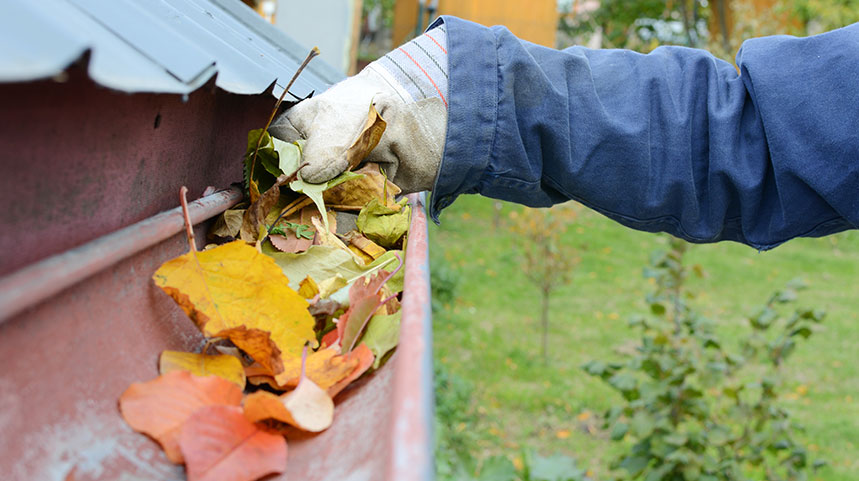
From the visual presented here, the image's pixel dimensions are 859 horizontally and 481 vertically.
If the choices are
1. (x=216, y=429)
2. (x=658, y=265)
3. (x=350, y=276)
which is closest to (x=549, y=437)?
(x=658, y=265)

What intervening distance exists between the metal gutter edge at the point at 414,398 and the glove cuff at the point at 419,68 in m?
0.77

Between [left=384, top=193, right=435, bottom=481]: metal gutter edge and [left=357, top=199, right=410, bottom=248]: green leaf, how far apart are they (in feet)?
1.24

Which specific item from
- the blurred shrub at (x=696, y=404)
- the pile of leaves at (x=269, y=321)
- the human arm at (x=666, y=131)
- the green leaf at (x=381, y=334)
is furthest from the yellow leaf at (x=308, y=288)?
the blurred shrub at (x=696, y=404)

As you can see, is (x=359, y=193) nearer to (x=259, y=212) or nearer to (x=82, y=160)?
(x=259, y=212)

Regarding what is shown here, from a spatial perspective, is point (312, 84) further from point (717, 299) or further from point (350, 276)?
point (717, 299)

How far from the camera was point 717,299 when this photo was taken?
22.9ft

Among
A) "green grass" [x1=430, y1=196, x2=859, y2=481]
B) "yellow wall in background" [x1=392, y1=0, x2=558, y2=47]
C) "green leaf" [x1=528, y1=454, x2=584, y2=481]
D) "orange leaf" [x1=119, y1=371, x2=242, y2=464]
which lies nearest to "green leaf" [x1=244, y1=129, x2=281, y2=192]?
"orange leaf" [x1=119, y1=371, x2=242, y2=464]

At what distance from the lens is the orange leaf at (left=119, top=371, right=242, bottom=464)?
64 cm

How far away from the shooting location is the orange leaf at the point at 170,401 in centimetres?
64

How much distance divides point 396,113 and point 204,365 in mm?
776

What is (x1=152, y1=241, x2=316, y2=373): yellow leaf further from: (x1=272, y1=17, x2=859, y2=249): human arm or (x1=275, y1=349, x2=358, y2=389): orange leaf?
(x1=272, y1=17, x2=859, y2=249): human arm

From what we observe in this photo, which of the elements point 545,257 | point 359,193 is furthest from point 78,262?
point 545,257

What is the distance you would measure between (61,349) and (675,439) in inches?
106

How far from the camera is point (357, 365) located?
0.73 meters
